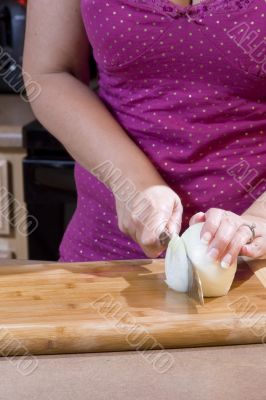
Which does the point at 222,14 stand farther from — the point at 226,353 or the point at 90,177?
the point at 226,353

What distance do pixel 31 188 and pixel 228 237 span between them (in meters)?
1.04

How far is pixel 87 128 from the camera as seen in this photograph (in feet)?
2.86

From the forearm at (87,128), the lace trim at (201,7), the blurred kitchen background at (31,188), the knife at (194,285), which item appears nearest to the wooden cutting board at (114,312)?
the knife at (194,285)

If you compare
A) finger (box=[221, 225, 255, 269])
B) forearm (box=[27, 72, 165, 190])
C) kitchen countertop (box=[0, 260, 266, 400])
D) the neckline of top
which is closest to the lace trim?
the neckline of top

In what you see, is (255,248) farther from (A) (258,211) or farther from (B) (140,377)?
(B) (140,377)

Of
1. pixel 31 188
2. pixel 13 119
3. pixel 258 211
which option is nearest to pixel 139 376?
pixel 258 211

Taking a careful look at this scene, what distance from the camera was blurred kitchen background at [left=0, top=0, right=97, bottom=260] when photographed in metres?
1.63

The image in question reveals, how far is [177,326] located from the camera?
62 centimetres

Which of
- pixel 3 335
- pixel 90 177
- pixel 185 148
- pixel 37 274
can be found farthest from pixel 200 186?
pixel 3 335

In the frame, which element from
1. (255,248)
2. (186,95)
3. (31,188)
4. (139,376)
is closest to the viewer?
(139,376)

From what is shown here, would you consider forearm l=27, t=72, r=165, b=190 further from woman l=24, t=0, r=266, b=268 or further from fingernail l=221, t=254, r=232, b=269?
fingernail l=221, t=254, r=232, b=269

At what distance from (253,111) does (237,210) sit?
0.14 meters

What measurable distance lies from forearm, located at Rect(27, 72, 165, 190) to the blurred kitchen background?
2.12ft

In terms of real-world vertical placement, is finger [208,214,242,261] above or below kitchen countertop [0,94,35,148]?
above
